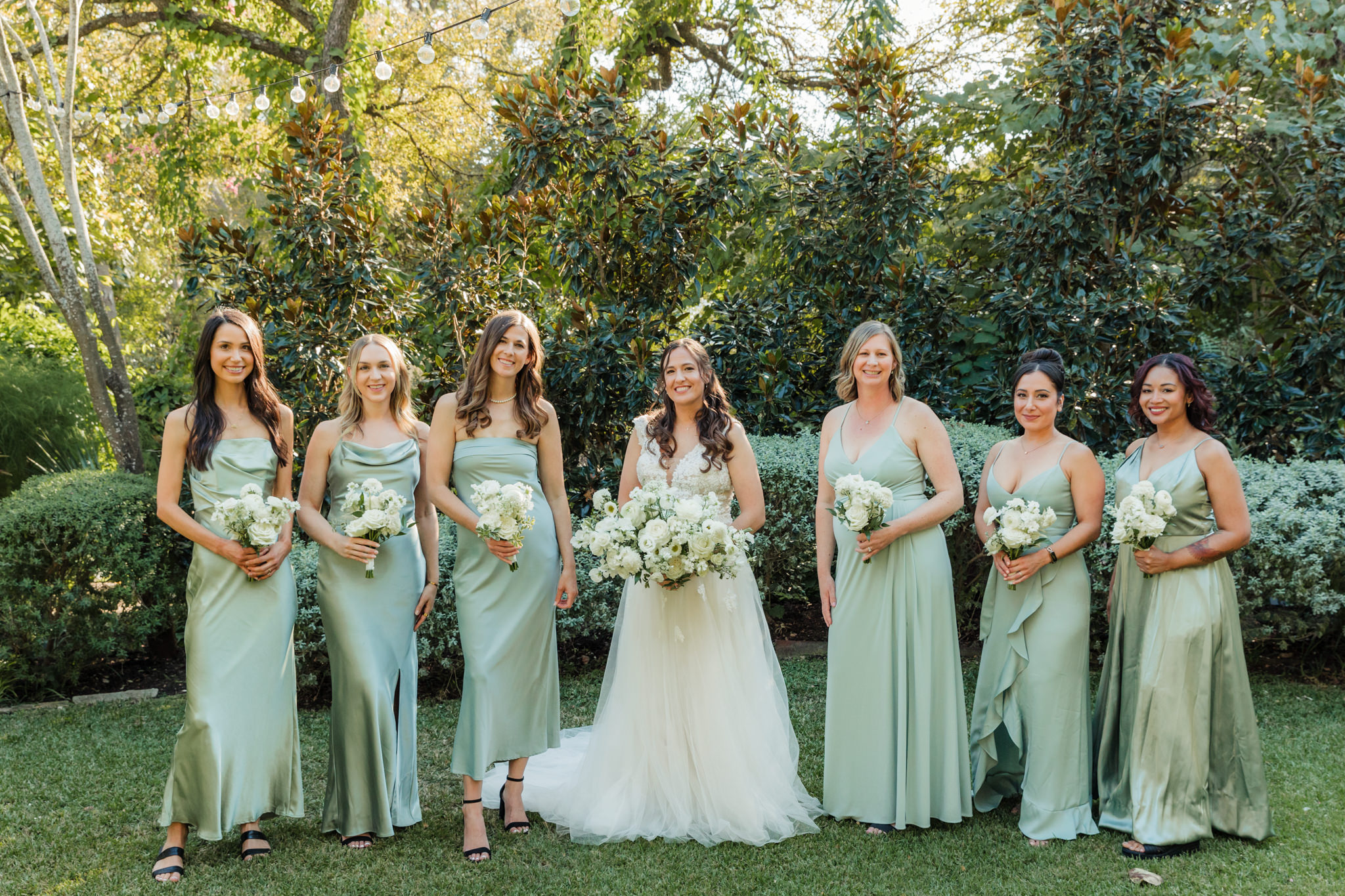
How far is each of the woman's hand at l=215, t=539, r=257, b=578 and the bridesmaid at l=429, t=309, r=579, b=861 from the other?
807 millimetres

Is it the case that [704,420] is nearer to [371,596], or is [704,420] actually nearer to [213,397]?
[371,596]

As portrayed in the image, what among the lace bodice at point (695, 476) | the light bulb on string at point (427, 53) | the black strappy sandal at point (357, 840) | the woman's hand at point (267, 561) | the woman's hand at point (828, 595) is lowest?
the black strappy sandal at point (357, 840)

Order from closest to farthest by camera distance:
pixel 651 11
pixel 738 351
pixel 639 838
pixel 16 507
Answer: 1. pixel 639 838
2. pixel 16 507
3. pixel 738 351
4. pixel 651 11

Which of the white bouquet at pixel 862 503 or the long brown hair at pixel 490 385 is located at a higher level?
the long brown hair at pixel 490 385

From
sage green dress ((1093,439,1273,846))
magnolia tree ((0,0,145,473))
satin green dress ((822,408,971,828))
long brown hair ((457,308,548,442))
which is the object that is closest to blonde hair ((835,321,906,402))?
satin green dress ((822,408,971,828))

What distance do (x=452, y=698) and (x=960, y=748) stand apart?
3.72 m

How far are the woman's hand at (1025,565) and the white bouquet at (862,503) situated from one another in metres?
0.63

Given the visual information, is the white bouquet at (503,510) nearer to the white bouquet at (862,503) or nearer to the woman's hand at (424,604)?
the woman's hand at (424,604)

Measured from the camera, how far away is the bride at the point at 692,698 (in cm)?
436

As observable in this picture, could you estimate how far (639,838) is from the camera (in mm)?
4277

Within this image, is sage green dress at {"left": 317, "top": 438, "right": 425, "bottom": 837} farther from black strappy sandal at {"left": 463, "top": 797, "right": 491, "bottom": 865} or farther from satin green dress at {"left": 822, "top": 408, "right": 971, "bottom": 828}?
satin green dress at {"left": 822, "top": 408, "right": 971, "bottom": 828}

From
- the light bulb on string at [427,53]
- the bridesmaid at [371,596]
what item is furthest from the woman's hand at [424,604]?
the light bulb on string at [427,53]

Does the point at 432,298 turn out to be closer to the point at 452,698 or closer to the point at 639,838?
the point at 452,698

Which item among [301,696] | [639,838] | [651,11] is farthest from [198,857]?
[651,11]
